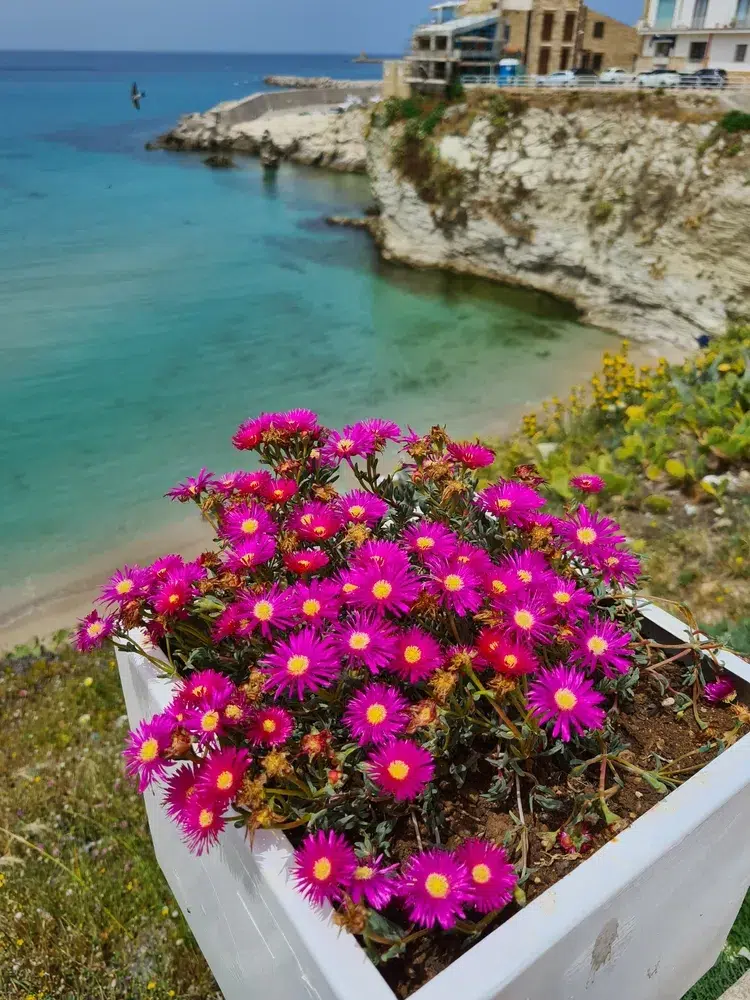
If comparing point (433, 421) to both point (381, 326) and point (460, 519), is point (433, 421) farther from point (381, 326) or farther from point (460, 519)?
point (460, 519)

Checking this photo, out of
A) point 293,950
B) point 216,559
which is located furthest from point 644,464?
point 293,950

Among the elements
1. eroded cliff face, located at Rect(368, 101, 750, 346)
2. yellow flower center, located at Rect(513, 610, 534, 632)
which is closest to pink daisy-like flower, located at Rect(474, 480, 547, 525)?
yellow flower center, located at Rect(513, 610, 534, 632)

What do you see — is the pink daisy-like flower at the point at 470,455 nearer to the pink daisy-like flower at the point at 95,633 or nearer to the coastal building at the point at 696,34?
the pink daisy-like flower at the point at 95,633

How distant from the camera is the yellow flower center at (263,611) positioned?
1674 millimetres

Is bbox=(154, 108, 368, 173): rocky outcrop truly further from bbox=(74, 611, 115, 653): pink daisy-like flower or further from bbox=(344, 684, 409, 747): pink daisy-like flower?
bbox=(344, 684, 409, 747): pink daisy-like flower

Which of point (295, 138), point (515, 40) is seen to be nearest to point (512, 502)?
point (515, 40)

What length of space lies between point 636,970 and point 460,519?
1.33 m

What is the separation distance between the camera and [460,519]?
220 cm

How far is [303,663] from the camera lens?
154 cm

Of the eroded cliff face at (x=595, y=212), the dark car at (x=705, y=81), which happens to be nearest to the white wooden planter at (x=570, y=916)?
the eroded cliff face at (x=595, y=212)

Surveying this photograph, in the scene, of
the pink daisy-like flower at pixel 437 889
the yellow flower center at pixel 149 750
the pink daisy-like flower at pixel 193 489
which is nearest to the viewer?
the pink daisy-like flower at pixel 437 889

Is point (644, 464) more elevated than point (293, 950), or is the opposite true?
point (293, 950)

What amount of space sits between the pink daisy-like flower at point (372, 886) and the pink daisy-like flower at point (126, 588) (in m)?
0.91

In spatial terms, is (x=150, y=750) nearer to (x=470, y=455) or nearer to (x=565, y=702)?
(x=565, y=702)
